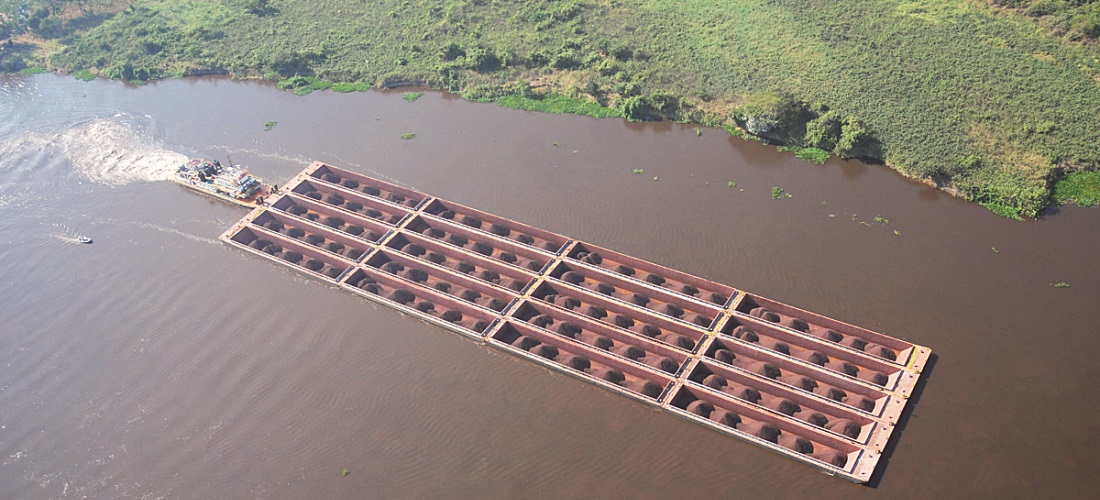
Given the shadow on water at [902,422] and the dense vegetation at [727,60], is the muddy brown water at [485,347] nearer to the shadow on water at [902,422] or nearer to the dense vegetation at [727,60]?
the shadow on water at [902,422]

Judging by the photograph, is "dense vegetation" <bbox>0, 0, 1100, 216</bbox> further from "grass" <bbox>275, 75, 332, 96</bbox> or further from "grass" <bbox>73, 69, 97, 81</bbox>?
"grass" <bbox>73, 69, 97, 81</bbox>

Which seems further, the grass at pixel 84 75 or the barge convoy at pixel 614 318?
the grass at pixel 84 75

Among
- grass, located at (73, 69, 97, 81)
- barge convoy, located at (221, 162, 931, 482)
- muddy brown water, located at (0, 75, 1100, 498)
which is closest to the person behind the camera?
muddy brown water, located at (0, 75, 1100, 498)

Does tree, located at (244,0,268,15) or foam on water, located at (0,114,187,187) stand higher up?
tree, located at (244,0,268,15)

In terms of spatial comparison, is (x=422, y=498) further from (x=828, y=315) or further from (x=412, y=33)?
(x=412, y=33)

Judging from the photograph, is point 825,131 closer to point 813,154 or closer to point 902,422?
point 813,154

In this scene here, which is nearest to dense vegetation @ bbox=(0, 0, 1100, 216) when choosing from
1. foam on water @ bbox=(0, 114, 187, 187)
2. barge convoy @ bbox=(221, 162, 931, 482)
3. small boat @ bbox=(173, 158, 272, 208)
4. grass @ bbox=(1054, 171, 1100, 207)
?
grass @ bbox=(1054, 171, 1100, 207)

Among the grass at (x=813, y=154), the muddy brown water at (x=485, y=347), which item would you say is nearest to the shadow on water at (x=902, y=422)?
the muddy brown water at (x=485, y=347)
